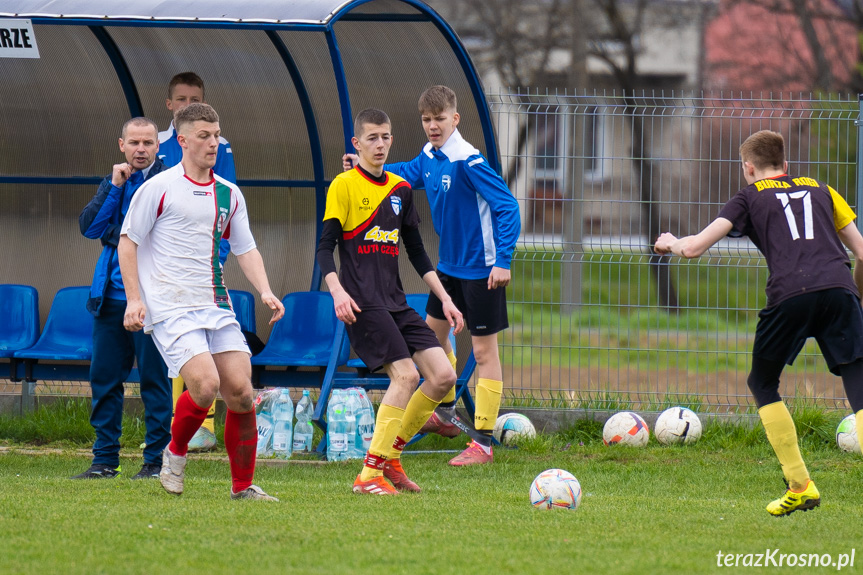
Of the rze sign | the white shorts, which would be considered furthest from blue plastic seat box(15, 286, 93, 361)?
the white shorts

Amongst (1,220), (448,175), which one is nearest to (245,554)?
(448,175)

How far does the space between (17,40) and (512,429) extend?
4.18m

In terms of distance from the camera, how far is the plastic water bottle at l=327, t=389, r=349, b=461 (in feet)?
23.6

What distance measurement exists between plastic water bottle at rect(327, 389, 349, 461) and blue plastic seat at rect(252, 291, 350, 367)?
41.9 inches

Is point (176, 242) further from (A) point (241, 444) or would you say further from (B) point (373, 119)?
(B) point (373, 119)

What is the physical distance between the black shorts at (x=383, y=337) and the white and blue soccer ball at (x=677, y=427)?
107 inches

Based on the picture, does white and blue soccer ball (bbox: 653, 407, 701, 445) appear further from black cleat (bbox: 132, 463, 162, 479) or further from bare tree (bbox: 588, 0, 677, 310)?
black cleat (bbox: 132, 463, 162, 479)

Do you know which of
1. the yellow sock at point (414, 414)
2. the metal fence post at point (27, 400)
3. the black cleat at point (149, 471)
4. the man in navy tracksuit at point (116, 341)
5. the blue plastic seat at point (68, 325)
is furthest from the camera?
the metal fence post at point (27, 400)

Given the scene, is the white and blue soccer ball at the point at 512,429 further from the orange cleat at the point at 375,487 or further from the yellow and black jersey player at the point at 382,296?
the orange cleat at the point at 375,487

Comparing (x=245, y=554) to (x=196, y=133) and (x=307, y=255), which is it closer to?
(x=196, y=133)

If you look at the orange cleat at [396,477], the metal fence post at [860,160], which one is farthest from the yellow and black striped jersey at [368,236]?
the metal fence post at [860,160]

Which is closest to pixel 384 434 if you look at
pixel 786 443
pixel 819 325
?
pixel 786 443

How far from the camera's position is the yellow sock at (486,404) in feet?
24.4

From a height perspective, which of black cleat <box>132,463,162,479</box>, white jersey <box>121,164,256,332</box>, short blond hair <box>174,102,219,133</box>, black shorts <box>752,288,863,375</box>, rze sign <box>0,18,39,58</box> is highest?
rze sign <box>0,18,39,58</box>
